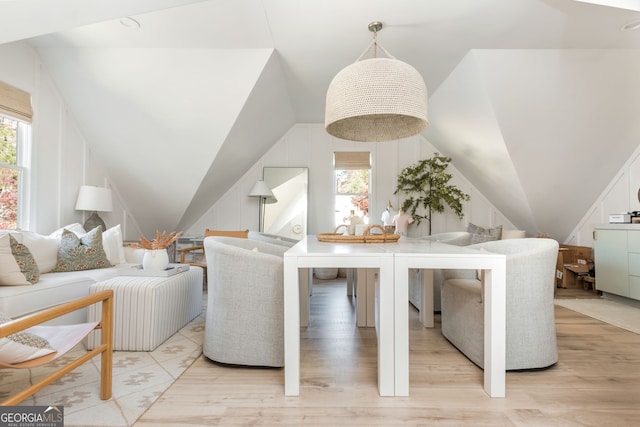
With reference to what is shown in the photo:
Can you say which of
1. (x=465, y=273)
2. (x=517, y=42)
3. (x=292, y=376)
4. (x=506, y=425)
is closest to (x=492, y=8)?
(x=517, y=42)

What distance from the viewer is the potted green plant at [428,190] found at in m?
5.25

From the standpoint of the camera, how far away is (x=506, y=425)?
1386mm

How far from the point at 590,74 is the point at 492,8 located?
1531 millimetres

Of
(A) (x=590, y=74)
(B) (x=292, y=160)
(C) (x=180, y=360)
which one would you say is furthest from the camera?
(B) (x=292, y=160)

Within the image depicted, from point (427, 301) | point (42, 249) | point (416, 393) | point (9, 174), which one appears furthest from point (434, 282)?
point (9, 174)

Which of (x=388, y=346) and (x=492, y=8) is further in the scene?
(x=492, y=8)

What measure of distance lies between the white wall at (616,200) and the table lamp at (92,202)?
5792 mm

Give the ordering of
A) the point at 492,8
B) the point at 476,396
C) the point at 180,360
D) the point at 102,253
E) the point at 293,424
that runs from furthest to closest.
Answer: the point at 102,253 < the point at 492,8 < the point at 180,360 < the point at 476,396 < the point at 293,424

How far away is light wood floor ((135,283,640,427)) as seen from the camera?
1.43 metres

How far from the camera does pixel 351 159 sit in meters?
5.63

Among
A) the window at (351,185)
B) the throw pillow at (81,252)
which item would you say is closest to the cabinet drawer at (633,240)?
the window at (351,185)

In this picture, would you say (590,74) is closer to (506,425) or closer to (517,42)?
(517,42)

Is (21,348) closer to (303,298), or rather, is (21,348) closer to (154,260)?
(154,260)

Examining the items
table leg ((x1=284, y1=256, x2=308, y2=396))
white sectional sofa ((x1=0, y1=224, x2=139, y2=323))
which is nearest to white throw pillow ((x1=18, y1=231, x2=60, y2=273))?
white sectional sofa ((x1=0, y1=224, x2=139, y2=323))
